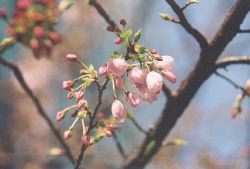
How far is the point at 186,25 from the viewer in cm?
222

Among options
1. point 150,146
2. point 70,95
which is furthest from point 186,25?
point 150,146

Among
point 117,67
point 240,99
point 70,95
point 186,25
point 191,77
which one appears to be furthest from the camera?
point 240,99

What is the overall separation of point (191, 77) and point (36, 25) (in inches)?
46.8

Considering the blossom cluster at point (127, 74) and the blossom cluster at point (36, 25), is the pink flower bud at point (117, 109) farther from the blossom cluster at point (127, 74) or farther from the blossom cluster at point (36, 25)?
the blossom cluster at point (36, 25)

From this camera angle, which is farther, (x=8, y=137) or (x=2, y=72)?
(x=2, y=72)

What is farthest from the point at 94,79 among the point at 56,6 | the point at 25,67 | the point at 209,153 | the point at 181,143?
the point at 25,67

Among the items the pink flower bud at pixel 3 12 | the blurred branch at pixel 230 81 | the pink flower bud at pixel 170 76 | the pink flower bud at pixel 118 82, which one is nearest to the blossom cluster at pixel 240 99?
the blurred branch at pixel 230 81

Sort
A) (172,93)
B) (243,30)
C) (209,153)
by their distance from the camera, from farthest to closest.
Result: (209,153)
(172,93)
(243,30)

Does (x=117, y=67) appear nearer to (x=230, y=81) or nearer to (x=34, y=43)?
(x=230, y=81)

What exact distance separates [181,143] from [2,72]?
412 centimetres

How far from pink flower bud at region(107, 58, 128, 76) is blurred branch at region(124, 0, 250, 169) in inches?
16.3

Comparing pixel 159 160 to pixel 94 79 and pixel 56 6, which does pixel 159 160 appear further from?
pixel 94 79

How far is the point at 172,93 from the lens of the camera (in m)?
2.72

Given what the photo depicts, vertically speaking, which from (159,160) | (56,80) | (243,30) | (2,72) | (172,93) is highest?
(243,30)
